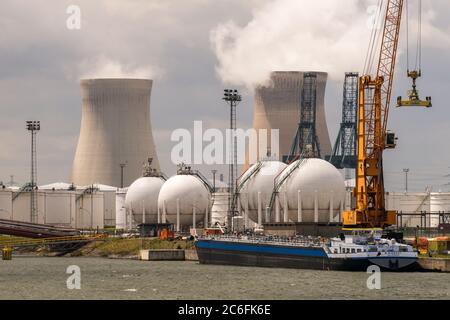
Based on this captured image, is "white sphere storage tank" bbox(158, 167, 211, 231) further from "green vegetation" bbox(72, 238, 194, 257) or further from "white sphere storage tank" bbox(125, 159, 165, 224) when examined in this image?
"green vegetation" bbox(72, 238, 194, 257)

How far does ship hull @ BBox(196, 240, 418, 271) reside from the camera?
116 metres

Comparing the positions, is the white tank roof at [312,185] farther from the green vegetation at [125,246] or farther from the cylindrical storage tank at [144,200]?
the cylindrical storage tank at [144,200]

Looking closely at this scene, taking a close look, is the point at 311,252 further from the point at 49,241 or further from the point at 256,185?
the point at 49,241

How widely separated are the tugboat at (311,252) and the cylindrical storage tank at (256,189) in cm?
2998

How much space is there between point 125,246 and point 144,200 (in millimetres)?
32128

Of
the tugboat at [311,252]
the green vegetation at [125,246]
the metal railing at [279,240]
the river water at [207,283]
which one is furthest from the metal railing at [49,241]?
the river water at [207,283]

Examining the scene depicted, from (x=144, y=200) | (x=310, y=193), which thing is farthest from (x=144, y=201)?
(x=310, y=193)

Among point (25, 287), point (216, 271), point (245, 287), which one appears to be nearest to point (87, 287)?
point (25, 287)

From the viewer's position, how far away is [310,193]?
534 ft

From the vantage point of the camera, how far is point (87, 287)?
9819 cm

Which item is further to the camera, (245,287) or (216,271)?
(216,271)
